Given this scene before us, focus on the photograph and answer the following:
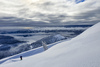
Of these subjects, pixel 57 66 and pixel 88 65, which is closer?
pixel 88 65

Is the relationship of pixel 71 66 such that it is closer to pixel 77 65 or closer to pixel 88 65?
pixel 77 65

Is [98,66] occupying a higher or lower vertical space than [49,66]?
higher

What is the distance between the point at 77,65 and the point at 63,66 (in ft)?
1.14

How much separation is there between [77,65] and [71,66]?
14cm

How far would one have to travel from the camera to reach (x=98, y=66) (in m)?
1.53

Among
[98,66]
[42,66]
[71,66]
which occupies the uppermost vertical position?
[98,66]

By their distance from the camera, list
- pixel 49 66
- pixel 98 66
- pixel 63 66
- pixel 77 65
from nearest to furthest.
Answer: pixel 98 66 < pixel 77 65 < pixel 63 66 < pixel 49 66

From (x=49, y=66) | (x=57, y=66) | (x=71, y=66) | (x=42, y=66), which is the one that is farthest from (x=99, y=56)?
(x=42, y=66)

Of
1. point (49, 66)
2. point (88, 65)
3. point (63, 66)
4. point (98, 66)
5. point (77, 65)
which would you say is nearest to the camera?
point (98, 66)

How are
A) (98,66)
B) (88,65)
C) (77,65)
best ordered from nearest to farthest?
1. (98,66)
2. (88,65)
3. (77,65)

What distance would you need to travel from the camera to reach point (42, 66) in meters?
2.39

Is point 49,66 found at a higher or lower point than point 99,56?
lower

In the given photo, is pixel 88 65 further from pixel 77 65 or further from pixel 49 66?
pixel 49 66

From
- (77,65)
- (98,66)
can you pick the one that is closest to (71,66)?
(77,65)
